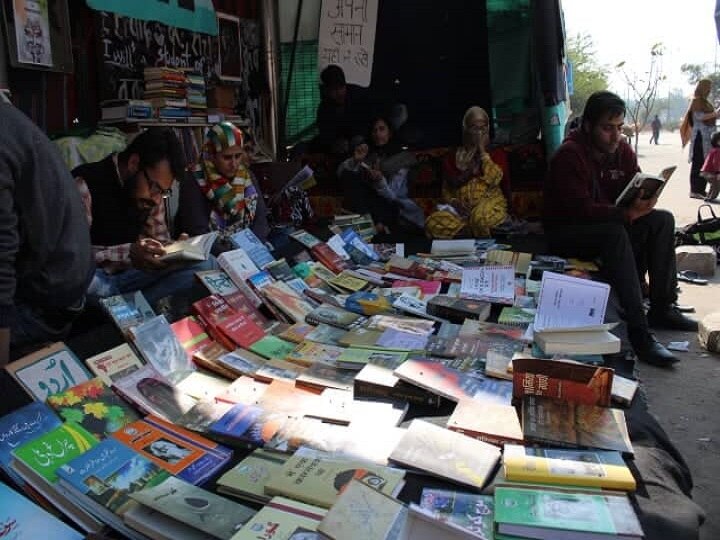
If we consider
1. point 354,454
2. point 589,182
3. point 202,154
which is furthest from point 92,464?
point 589,182

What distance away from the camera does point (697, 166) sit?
7.61 meters

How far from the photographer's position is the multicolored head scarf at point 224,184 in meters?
2.88

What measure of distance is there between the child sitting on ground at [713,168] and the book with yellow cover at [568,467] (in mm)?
6946

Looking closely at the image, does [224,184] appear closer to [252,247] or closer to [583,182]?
[252,247]

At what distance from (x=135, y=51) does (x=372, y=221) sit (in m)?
1.83

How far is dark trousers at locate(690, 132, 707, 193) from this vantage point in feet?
24.8

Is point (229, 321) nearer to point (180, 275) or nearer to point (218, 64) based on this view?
point (180, 275)

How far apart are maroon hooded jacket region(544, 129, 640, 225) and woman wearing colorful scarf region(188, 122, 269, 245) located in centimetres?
165

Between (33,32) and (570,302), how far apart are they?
2814mm

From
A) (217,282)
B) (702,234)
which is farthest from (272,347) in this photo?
(702,234)

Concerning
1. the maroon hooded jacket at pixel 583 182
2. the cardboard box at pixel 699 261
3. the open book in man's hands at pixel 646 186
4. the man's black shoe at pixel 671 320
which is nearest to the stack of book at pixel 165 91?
the maroon hooded jacket at pixel 583 182

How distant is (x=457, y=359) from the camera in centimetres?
190

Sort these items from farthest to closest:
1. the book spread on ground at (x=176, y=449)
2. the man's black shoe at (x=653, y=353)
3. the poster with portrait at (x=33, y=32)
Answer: the poster with portrait at (x=33, y=32) → the man's black shoe at (x=653, y=353) → the book spread on ground at (x=176, y=449)

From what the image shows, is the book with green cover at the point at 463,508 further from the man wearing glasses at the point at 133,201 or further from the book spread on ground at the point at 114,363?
the man wearing glasses at the point at 133,201
